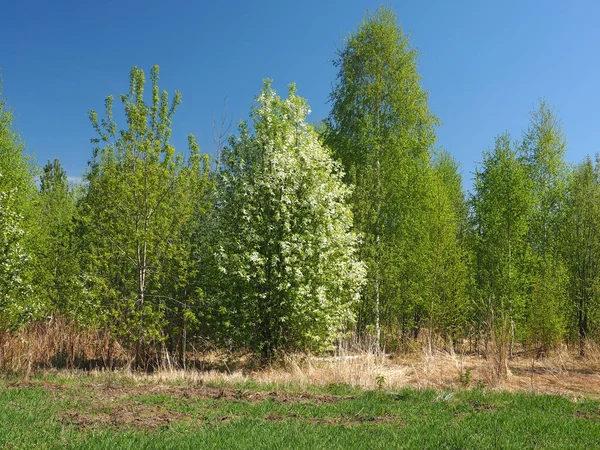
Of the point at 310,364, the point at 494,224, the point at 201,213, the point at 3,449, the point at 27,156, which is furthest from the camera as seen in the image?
the point at 27,156

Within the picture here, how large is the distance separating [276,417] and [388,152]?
14537 millimetres

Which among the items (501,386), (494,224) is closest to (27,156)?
(494,224)

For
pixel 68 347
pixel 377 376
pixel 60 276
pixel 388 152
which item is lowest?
pixel 377 376

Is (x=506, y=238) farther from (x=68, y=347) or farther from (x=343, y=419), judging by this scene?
(x=68, y=347)

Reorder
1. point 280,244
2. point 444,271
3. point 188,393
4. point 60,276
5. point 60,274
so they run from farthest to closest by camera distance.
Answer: point 444,271 < point 60,274 < point 60,276 < point 280,244 < point 188,393

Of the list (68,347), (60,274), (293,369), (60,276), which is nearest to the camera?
(293,369)

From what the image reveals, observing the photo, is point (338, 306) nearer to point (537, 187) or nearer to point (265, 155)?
point (265, 155)

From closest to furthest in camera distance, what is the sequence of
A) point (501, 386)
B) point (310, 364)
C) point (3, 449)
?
point (3, 449) → point (501, 386) → point (310, 364)

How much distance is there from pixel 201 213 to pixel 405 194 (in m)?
8.40

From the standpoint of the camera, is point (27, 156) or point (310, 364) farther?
point (27, 156)

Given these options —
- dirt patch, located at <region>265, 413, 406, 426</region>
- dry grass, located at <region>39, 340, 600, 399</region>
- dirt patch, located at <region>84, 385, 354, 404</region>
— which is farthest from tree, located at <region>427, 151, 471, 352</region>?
dirt patch, located at <region>265, 413, 406, 426</region>

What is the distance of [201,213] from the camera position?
1449cm

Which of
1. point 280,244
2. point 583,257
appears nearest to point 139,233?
point 280,244

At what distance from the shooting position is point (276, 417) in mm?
7328
